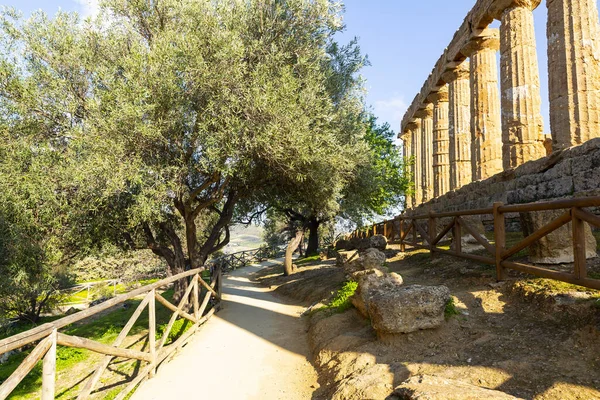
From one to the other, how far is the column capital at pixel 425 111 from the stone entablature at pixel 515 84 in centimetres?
239

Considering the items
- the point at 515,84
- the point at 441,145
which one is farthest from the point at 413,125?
the point at 515,84

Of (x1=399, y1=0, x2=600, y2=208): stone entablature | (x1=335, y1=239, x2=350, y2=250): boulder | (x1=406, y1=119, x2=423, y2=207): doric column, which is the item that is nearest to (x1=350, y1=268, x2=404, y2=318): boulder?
(x1=399, y1=0, x2=600, y2=208): stone entablature

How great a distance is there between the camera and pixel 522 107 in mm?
10828

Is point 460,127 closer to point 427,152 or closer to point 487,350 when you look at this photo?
point 427,152

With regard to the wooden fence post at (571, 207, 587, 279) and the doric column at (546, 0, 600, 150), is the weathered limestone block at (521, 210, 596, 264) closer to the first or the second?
the wooden fence post at (571, 207, 587, 279)

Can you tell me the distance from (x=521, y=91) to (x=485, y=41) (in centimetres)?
351

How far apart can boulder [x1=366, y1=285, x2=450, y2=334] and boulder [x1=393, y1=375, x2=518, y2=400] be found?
1.56 meters

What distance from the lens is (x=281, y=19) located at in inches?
400

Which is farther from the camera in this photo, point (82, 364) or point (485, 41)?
point (485, 41)

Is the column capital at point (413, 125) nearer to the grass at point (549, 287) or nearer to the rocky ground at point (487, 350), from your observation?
the rocky ground at point (487, 350)

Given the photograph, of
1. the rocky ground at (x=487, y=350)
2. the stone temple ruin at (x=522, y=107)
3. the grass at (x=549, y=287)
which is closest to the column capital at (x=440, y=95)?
the stone temple ruin at (x=522, y=107)

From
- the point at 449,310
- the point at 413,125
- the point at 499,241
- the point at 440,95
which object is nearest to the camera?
the point at 449,310

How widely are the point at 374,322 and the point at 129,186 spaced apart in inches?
251

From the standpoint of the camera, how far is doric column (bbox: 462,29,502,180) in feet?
42.0
